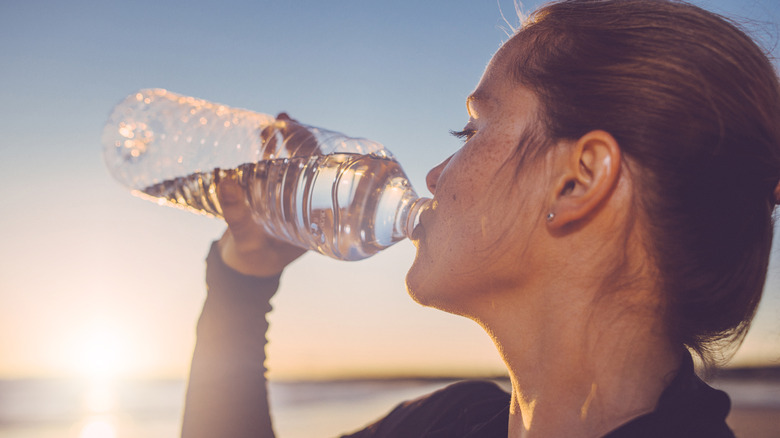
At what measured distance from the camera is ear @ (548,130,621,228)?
0.74 meters

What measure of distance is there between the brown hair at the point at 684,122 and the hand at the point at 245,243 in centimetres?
73

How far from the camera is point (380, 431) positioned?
1.23 m

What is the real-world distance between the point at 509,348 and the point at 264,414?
647mm

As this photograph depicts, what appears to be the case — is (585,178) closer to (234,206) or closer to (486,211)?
(486,211)

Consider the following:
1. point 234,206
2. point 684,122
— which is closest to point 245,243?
point 234,206

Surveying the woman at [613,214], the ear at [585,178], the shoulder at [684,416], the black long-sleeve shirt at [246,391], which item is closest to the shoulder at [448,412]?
the black long-sleeve shirt at [246,391]

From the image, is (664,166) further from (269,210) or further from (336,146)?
(269,210)

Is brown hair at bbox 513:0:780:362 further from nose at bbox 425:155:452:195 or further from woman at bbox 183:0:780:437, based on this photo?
nose at bbox 425:155:452:195

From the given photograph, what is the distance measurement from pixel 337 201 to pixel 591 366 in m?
0.60

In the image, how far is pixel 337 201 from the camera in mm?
1138

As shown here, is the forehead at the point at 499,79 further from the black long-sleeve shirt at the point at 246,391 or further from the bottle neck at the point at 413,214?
the black long-sleeve shirt at the point at 246,391

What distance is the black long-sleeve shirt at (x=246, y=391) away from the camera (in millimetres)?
1134

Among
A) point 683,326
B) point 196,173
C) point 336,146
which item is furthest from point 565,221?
point 196,173

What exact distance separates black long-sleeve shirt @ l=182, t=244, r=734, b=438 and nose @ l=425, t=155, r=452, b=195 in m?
0.45
